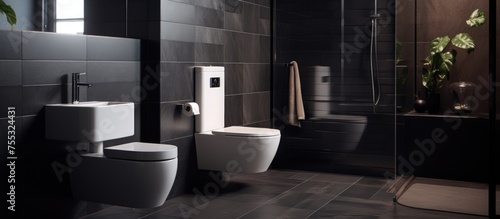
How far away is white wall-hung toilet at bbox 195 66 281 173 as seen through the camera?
417 centimetres

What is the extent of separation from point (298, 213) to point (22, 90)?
5.83 feet

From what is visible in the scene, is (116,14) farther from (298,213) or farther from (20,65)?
(298,213)

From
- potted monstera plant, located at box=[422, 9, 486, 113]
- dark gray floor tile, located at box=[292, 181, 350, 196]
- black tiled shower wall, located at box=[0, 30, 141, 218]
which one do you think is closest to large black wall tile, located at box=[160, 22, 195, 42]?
black tiled shower wall, located at box=[0, 30, 141, 218]

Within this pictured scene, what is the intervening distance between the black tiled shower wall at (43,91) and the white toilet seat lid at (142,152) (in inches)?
12.6

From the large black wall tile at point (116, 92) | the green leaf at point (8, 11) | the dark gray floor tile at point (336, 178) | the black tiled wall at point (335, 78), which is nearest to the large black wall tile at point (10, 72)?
the green leaf at point (8, 11)

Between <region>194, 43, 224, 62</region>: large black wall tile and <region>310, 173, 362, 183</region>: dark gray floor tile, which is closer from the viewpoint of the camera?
<region>194, 43, 224, 62</region>: large black wall tile

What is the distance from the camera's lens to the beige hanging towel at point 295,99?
5172 millimetres

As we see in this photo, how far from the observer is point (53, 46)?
10.4 ft

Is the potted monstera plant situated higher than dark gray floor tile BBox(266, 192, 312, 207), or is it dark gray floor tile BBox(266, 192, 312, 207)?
the potted monstera plant

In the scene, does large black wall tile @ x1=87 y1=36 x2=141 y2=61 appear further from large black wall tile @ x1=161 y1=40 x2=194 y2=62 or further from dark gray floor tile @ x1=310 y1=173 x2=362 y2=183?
dark gray floor tile @ x1=310 y1=173 x2=362 y2=183

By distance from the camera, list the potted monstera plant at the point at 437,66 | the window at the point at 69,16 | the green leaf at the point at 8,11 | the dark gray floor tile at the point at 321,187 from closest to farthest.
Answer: the green leaf at the point at 8,11
the window at the point at 69,16
the dark gray floor tile at the point at 321,187
the potted monstera plant at the point at 437,66

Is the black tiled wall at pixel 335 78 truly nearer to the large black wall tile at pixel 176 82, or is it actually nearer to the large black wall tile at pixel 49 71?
the large black wall tile at pixel 176 82

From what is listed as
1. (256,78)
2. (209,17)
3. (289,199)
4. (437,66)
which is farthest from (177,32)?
(437,66)

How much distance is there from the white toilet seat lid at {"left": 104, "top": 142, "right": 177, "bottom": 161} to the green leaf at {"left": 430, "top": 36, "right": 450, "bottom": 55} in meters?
2.46
